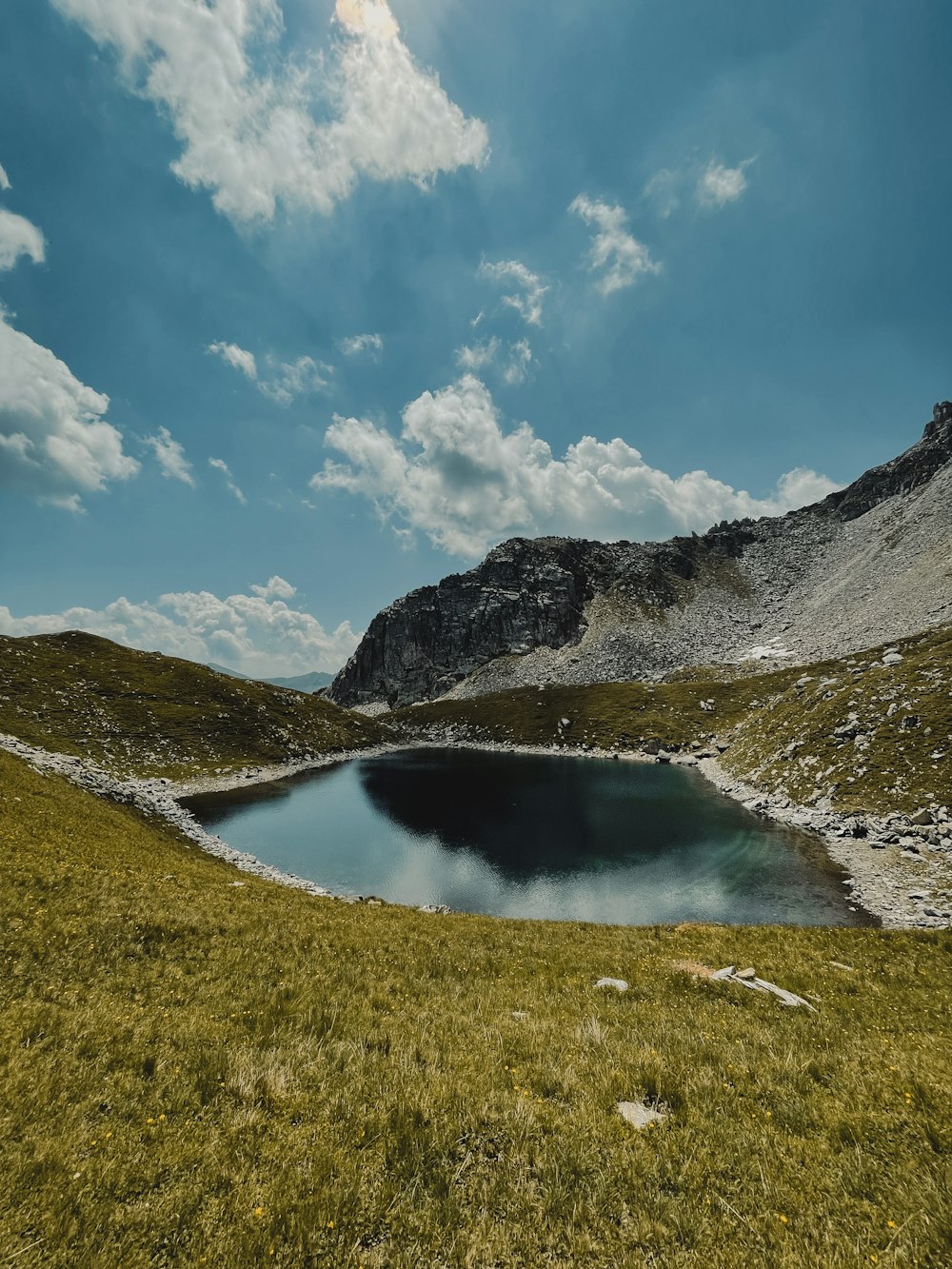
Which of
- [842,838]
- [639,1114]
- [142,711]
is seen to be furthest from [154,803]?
[842,838]

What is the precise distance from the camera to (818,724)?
64438 mm

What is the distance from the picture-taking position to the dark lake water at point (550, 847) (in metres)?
36.8

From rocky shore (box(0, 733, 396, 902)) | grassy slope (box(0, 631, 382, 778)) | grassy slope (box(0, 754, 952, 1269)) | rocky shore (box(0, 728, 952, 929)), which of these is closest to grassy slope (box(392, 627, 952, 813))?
rocky shore (box(0, 728, 952, 929))

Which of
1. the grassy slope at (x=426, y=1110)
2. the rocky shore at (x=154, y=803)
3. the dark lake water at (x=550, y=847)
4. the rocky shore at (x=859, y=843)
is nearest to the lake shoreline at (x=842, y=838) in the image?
the rocky shore at (x=859, y=843)

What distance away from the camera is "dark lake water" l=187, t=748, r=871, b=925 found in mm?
36844

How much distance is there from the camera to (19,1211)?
5.11 metres

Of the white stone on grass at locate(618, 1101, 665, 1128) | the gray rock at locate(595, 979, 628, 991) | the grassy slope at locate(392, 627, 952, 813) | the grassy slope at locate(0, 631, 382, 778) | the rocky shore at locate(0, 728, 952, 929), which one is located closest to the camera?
the white stone on grass at locate(618, 1101, 665, 1128)

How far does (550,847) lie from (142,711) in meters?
75.2

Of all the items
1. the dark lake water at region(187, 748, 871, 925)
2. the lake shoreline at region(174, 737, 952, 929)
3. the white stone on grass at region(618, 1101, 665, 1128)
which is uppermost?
the white stone on grass at region(618, 1101, 665, 1128)

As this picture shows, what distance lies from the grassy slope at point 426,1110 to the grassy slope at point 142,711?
70901 mm

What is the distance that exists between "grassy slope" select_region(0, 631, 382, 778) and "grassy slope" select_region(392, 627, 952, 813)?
201 ft

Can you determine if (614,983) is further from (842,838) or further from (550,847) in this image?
(842,838)

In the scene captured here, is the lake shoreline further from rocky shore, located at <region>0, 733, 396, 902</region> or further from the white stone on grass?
the white stone on grass

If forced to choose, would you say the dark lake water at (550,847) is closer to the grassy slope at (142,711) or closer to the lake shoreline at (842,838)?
the lake shoreline at (842,838)
